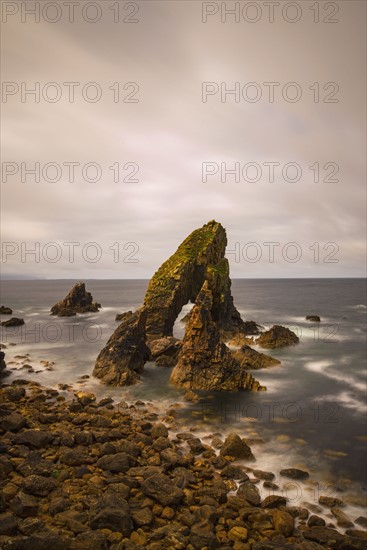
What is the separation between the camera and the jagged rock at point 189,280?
37062 mm

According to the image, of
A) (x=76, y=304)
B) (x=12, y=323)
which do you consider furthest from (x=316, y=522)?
(x=76, y=304)

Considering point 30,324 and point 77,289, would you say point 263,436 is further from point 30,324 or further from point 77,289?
point 77,289

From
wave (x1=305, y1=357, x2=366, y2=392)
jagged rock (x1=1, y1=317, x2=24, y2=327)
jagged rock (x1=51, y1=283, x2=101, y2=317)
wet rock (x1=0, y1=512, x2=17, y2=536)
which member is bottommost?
wave (x1=305, y1=357, x2=366, y2=392)

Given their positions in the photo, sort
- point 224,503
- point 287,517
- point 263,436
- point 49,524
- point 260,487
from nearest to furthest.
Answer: point 49,524, point 287,517, point 224,503, point 260,487, point 263,436

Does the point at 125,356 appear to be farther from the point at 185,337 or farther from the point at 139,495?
the point at 139,495

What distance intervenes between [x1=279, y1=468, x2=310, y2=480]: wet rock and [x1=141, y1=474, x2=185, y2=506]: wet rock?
483 centimetres

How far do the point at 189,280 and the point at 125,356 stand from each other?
591 inches

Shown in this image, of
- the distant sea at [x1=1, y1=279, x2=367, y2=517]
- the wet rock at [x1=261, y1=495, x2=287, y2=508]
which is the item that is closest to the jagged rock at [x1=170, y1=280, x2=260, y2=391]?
the distant sea at [x1=1, y1=279, x2=367, y2=517]

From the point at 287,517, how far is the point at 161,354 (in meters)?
22.3

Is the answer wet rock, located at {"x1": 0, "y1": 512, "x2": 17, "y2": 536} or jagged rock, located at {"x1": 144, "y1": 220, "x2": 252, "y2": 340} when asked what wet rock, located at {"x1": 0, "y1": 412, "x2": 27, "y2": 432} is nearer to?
wet rock, located at {"x1": 0, "y1": 512, "x2": 17, "y2": 536}

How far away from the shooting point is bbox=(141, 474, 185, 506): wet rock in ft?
35.0

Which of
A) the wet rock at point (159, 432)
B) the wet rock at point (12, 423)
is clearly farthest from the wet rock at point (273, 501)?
the wet rock at point (12, 423)

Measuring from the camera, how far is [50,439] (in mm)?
14359

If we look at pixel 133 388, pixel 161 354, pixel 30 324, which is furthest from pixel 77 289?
pixel 133 388
